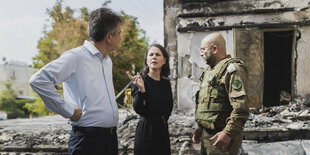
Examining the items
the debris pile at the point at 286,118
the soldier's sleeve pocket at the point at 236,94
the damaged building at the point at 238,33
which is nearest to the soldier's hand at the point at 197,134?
the soldier's sleeve pocket at the point at 236,94

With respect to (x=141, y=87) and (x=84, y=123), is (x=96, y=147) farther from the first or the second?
(x=141, y=87)

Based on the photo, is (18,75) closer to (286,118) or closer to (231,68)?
(286,118)

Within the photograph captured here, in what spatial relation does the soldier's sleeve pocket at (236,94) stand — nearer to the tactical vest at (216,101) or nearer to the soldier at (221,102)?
the soldier at (221,102)

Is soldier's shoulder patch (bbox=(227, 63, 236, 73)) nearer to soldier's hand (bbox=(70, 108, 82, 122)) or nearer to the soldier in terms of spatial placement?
the soldier

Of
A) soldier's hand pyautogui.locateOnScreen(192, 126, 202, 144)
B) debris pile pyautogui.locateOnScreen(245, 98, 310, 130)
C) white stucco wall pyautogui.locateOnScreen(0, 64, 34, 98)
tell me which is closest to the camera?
soldier's hand pyautogui.locateOnScreen(192, 126, 202, 144)

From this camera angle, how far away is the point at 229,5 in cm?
787

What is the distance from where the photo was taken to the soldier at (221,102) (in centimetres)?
236

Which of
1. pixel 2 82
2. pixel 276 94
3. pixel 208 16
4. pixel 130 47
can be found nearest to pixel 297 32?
pixel 208 16

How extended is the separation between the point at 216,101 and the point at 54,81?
62.9 inches

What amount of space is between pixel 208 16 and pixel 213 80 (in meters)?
5.80

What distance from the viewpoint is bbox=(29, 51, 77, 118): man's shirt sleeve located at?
1.87m

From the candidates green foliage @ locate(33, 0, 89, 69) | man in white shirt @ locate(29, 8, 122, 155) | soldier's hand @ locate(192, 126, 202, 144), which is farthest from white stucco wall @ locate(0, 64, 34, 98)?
man in white shirt @ locate(29, 8, 122, 155)

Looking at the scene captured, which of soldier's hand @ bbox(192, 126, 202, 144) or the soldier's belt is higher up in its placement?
the soldier's belt

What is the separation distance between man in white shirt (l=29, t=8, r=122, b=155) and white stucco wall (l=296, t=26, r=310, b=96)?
714cm
